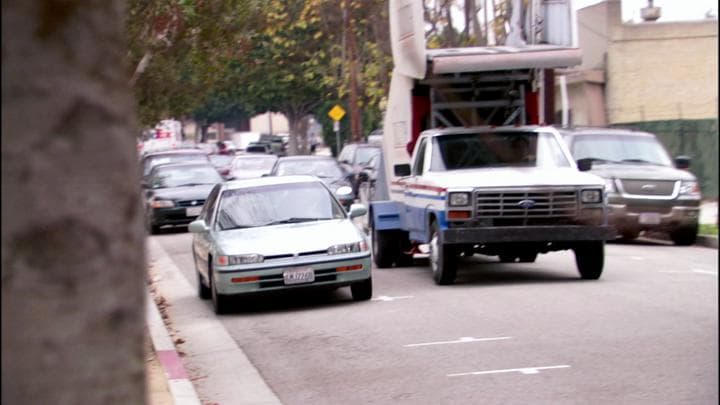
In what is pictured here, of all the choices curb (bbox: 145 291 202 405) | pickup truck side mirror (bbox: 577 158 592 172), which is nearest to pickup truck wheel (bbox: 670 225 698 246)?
pickup truck side mirror (bbox: 577 158 592 172)

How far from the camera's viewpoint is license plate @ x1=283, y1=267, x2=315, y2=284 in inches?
529

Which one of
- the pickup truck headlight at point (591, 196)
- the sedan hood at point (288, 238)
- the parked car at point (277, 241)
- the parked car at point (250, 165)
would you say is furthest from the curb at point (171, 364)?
the parked car at point (250, 165)

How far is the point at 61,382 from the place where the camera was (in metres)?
2.54

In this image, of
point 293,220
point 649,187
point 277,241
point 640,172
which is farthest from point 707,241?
point 277,241

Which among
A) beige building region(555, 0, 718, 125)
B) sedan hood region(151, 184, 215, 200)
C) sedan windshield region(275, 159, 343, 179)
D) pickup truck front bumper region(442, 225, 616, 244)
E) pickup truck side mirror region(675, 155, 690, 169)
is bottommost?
sedan hood region(151, 184, 215, 200)

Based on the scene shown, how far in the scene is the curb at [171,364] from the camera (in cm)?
883

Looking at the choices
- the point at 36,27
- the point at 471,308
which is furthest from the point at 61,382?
the point at 471,308

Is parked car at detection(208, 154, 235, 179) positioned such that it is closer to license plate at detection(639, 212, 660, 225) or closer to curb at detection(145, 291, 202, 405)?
license plate at detection(639, 212, 660, 225)

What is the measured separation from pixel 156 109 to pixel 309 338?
1627 cm

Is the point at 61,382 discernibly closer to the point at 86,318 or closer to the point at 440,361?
the point at 86,318

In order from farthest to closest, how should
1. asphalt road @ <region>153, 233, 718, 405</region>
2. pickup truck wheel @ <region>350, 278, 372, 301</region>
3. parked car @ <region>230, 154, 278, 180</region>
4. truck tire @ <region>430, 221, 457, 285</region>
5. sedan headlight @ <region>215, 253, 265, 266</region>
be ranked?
parked car @ <region>230, 154, 278, 180</region>
truck tire @ <region>430, 221, 457, 285</region>
pickup truck wheel @ <region>350, 278, 372, 301</region>
sedan headlight @ <region>215, 253, 265, 266</region>
asphalt road @ <region>153, 233, 718, 405</region>

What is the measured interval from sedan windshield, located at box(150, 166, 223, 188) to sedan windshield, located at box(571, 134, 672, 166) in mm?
9565

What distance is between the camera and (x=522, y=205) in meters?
14.5

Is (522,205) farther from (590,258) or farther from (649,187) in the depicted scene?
(649,187)
